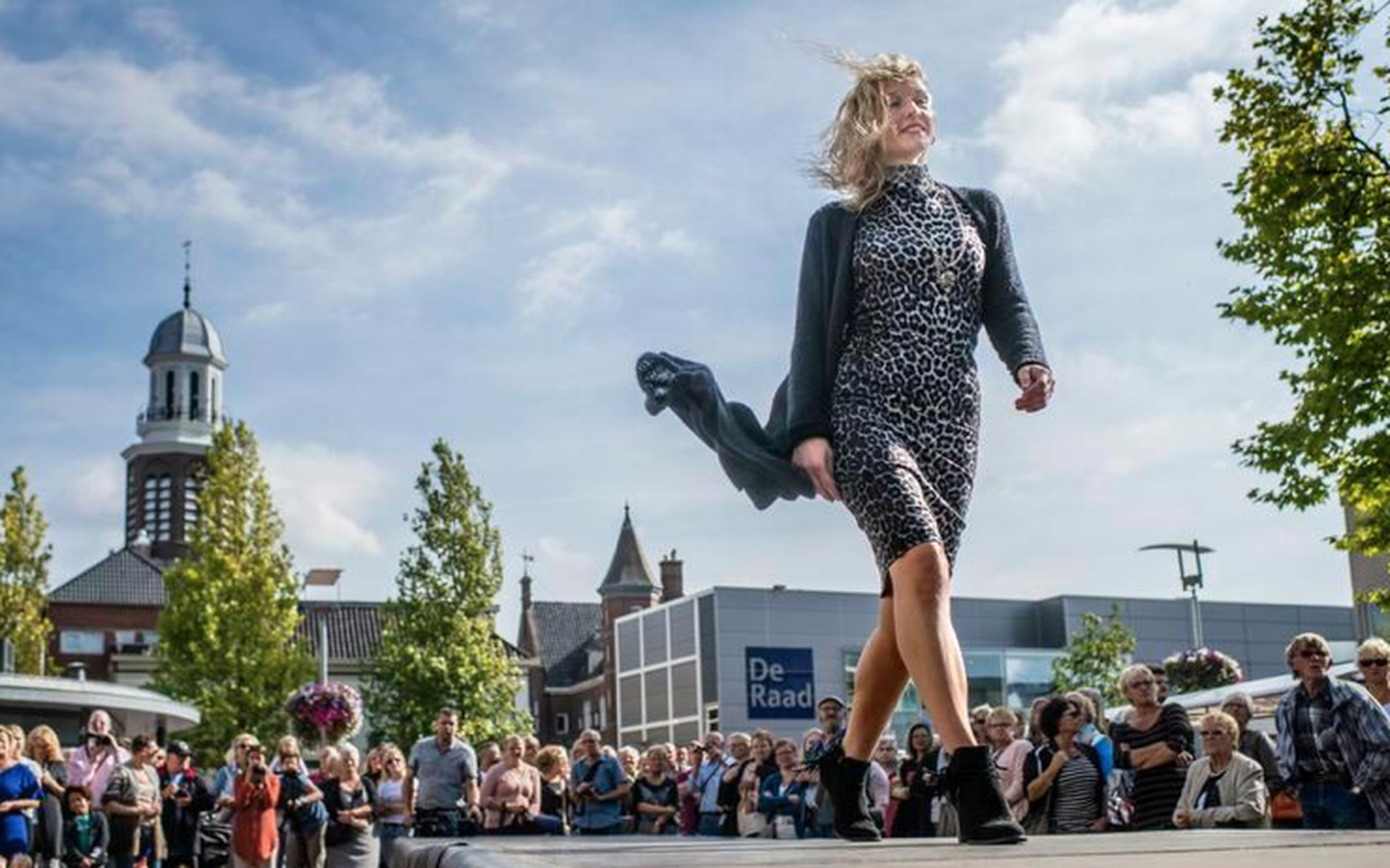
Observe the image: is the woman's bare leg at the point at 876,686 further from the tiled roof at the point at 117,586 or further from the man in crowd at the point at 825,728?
the tiled roof at the point at 117,586

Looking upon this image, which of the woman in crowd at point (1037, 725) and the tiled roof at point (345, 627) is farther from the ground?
the tiled roof at point (345, 627)

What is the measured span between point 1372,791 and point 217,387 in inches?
4086

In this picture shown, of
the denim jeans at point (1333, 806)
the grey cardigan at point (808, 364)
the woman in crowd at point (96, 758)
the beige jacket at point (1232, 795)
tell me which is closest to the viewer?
the grey cardigan at point (808, 364)

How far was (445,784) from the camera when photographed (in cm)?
1548

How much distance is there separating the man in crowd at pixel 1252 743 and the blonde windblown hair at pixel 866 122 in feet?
21.1

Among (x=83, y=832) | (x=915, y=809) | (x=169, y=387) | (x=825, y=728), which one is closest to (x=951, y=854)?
(x=915, y=809)

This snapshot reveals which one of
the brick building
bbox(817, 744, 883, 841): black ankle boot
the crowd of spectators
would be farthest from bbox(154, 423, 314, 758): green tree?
the brick building

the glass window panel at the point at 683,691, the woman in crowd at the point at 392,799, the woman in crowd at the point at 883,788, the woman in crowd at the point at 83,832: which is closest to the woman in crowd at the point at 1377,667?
the woman in crowd at the point at 883,788

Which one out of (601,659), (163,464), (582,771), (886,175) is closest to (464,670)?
(582,771)

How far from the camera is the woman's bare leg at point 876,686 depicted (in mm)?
4461

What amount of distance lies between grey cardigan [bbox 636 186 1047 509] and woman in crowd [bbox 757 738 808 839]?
9.83 meters

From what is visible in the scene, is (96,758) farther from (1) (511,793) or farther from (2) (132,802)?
(1) (511,793)

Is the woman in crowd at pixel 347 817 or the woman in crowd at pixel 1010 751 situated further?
the woman in crowd at pixel 347 817

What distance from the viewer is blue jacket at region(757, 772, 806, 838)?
14344mm
